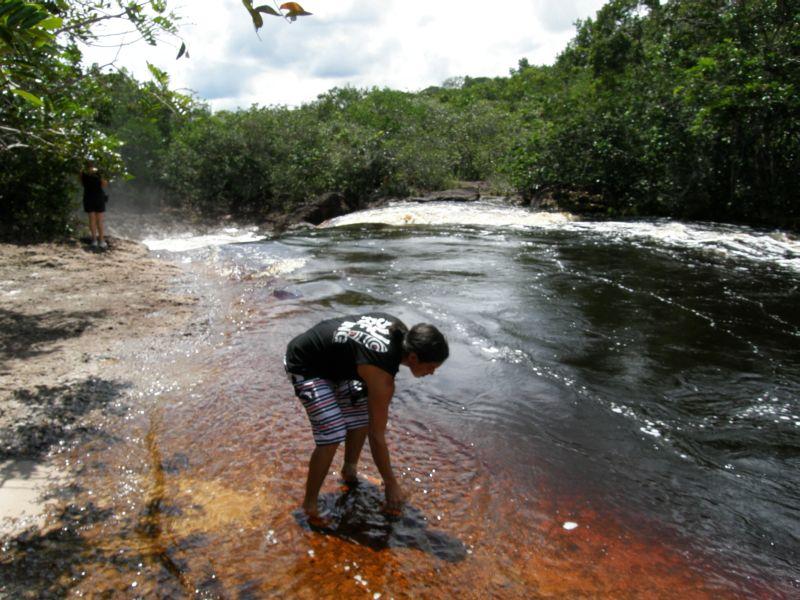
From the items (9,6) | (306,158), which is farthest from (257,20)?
(306,158)

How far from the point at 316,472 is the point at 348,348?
2.40 feet

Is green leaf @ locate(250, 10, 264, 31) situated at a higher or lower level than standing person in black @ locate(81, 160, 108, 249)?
higher

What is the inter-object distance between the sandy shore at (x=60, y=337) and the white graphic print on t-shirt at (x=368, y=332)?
6.24ft

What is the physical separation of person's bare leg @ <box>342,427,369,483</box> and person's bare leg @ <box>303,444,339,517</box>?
0.93ft

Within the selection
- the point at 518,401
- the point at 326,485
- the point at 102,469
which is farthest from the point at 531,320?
the point at 102,469

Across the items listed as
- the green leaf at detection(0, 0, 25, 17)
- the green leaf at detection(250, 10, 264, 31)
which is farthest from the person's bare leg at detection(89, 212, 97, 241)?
the green leaf at detection(250, 10, 264, 31)

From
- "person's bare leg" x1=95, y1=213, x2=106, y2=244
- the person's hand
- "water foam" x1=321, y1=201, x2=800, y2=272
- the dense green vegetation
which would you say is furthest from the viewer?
"person's bare leg" x1=95, y1=213, x2=106, y2=244

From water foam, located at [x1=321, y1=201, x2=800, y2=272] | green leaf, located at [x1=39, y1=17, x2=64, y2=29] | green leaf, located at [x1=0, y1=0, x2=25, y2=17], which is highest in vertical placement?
green leaf, located at [x1=39, y1=17, x2=64, y2=29]

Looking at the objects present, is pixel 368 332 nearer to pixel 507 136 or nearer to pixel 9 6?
pixel 9 6

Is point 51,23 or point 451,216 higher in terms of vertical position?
point 51,23

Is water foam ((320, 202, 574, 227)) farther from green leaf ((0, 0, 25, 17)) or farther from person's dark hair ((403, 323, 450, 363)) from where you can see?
green leaf ((0, 0, 25, 17))

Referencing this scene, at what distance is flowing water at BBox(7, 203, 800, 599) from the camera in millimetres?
3049

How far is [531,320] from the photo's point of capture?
7.44 m

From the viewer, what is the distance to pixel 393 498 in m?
3.43
